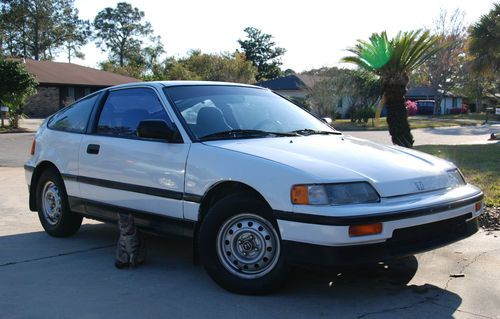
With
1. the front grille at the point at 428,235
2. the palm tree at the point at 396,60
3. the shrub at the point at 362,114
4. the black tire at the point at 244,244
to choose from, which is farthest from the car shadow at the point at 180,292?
the shrub at the point at 362,114

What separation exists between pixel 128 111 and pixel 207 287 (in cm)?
202

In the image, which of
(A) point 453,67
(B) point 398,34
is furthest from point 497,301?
(A) point 453,67

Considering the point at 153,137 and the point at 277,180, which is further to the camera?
the point at 153,137

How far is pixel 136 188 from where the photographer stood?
4.98 metres

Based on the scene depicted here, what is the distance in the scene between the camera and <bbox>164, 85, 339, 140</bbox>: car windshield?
4863 mm

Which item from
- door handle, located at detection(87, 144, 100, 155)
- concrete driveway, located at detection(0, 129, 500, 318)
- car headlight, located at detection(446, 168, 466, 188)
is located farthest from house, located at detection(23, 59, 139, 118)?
car headlight, located at detection(446, 168, 466, 188)

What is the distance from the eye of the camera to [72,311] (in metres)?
3.96

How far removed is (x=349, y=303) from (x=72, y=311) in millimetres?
2040

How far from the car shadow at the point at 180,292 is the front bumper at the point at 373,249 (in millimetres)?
101

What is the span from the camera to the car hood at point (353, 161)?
3941 millimetres

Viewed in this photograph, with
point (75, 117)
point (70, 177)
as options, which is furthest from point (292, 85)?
→ point (70, 177)

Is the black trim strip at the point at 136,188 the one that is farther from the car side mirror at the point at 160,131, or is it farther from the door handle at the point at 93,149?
the car side mirror at the point at 160,131

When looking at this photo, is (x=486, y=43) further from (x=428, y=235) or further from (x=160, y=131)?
(x=160, y=131)

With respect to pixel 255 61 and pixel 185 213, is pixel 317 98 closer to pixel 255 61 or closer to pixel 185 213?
pixel 185 213
